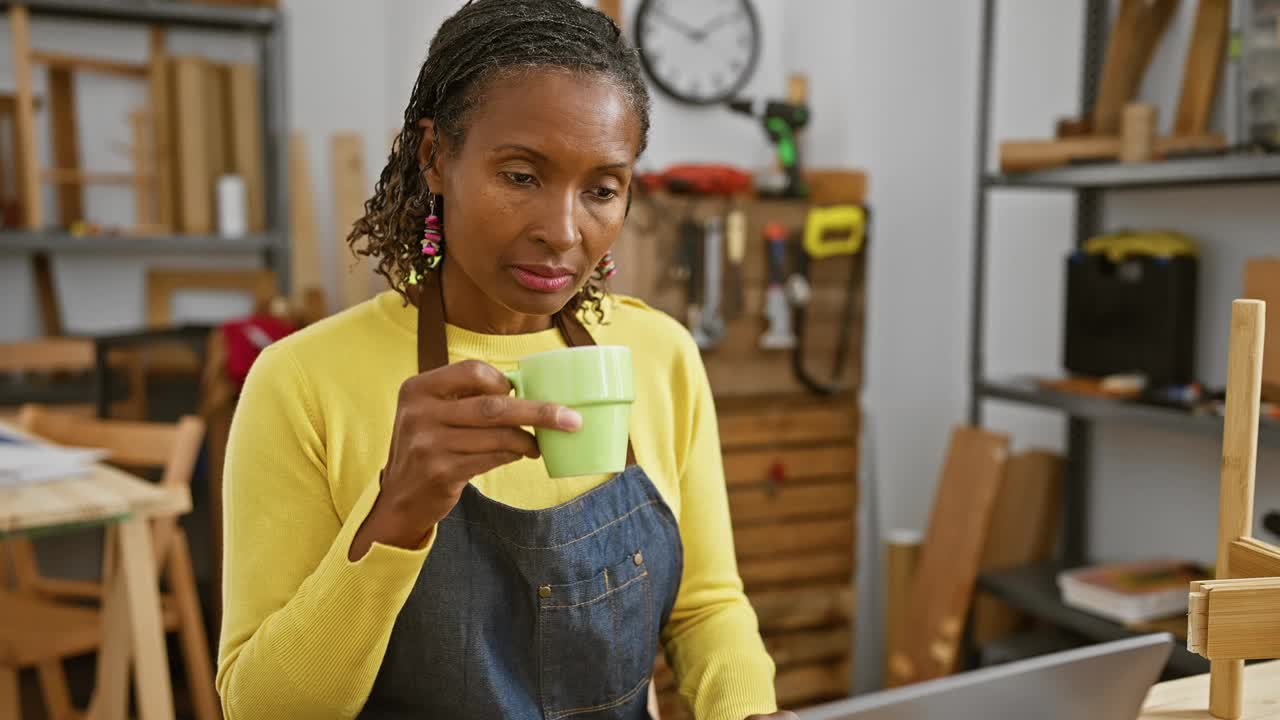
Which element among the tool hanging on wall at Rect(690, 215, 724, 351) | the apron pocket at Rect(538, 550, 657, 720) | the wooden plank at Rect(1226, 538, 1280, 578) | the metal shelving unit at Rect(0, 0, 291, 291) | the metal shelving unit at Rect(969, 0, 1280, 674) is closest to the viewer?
the wooden plank at Rect(1226, 538, 1280, 578)

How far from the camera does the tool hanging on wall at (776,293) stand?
296cm

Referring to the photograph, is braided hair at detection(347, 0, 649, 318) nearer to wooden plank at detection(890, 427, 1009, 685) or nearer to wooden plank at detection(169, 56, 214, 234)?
wooden plank at detection(890, 427, 1009, 685)

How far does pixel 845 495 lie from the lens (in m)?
3.09

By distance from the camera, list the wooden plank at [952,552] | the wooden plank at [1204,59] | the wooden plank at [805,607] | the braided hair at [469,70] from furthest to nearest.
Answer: the wooden plank at [805,607], the wooden plank at [952,552], the wooden plank at [1204,59], the braided hair at [469,70]

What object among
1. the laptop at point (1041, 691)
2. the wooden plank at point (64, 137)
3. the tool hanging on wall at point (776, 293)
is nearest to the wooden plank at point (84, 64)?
the wooden plank at point (64, 137)

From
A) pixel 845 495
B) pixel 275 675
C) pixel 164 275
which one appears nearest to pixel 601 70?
pixel 275 675

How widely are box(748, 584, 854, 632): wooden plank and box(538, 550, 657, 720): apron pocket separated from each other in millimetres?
1896

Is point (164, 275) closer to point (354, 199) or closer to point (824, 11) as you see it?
point (354, 199)

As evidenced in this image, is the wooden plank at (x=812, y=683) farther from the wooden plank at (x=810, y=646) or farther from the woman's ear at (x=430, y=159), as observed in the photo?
the woman's ear at (x=430, y=159)

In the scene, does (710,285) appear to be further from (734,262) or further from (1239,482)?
(1239,482)

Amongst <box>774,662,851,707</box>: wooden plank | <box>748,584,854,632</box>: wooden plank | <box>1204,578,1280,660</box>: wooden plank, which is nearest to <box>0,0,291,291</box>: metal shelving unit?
<box>748,584,854,632</box>: wooden plank

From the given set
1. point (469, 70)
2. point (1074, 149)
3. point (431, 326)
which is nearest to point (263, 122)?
point (1074, 149)

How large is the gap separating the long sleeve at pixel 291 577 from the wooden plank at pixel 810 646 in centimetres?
217

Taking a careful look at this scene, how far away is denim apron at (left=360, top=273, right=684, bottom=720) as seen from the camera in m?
1.02
